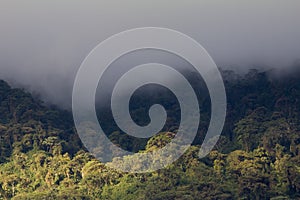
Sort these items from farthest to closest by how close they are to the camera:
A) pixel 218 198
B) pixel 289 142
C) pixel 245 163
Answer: pixel 289 142 < pixel 245 163 < pixel 218 198

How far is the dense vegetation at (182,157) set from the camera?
3725 cm

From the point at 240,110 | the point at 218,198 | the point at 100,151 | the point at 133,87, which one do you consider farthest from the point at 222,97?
the point at 218,198

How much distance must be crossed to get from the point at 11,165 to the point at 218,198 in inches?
494

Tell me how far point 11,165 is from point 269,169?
13409mm

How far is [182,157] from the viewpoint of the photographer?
132 feet

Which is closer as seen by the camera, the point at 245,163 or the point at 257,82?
the point at 245,163

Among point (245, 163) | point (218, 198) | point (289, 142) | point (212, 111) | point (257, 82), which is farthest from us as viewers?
point (257, 82)

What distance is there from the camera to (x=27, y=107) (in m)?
48.0

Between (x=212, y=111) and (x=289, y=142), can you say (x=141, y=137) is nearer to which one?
(x=212, y=111)

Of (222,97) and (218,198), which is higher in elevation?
(222,97)

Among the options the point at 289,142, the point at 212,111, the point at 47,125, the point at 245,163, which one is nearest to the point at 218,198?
the point at 245,163

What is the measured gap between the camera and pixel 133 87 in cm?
4559

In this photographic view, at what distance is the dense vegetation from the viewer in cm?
3725

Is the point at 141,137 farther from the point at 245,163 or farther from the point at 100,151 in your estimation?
the point at 245,163
